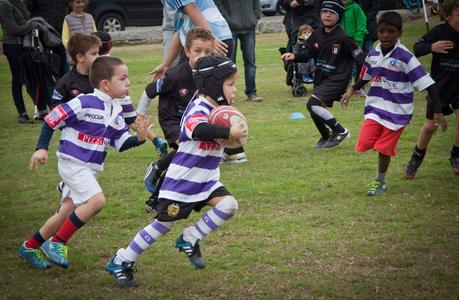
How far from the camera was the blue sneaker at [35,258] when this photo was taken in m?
5.80

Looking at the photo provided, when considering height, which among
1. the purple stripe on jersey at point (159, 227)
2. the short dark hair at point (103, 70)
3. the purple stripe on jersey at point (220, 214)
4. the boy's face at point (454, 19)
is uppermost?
the short dark hair at point (103, 70)

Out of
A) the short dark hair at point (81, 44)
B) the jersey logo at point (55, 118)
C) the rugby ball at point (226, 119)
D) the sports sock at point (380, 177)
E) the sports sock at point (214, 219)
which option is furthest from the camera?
the sports sock at point (380, 177)

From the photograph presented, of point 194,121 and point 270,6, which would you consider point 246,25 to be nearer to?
point 194,121

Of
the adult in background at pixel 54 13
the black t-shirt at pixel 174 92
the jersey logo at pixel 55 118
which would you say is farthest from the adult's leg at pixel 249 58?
the jersey logo at pixel 55 118

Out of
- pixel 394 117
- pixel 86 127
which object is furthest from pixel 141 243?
pixel 394 117

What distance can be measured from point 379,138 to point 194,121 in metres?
2.90

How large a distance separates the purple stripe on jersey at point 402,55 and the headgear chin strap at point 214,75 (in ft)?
8.79

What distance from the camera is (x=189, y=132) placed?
16.8ft

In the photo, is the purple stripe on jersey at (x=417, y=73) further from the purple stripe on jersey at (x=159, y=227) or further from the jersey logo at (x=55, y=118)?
the jersey logo at (x=55, y=118)

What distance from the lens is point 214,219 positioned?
5.35m

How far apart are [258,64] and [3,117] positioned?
6.78 m

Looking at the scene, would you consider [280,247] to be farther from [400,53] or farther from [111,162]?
[111,162]

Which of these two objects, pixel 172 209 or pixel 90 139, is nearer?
pixel 172 209

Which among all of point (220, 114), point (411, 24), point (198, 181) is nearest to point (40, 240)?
point (198, 181)
